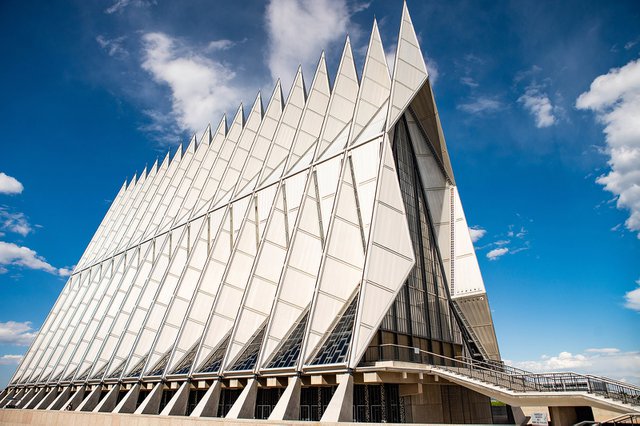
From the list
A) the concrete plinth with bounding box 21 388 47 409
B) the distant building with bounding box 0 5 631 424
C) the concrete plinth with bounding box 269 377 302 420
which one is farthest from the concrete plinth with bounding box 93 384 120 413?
A: the concrete plinth with bounding box 269 377 302 420

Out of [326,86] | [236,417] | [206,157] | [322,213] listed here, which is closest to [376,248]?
[322,213]

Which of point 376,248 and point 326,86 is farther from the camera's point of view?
point 326,86

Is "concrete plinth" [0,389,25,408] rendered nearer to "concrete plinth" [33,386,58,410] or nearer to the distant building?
the distant building

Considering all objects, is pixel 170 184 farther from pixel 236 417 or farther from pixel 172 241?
pixel 236 417

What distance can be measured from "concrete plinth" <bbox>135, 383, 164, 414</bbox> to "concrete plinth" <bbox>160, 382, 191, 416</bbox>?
2.33 m

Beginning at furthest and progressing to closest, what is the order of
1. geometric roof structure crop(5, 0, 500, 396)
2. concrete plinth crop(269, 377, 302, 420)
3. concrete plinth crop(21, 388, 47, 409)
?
concrete plinth crop(21, 388, 47, 409)
geometric roof structure crop(5, 0, 500, 396)
concrete plinth crop(269, 377, 302, 420)

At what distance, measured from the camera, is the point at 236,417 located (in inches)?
714

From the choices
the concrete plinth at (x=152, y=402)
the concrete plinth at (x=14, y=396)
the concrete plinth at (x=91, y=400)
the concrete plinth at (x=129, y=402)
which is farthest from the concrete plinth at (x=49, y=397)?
the concrete plinth at (x=152, y=402)

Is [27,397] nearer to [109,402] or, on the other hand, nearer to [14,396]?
[14,396]

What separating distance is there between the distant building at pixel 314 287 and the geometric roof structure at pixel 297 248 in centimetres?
11

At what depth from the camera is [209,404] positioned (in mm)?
20766

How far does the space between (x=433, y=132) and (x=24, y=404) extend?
44.2 metres

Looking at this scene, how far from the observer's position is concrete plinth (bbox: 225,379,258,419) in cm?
1848

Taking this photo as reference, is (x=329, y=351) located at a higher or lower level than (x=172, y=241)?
lower
